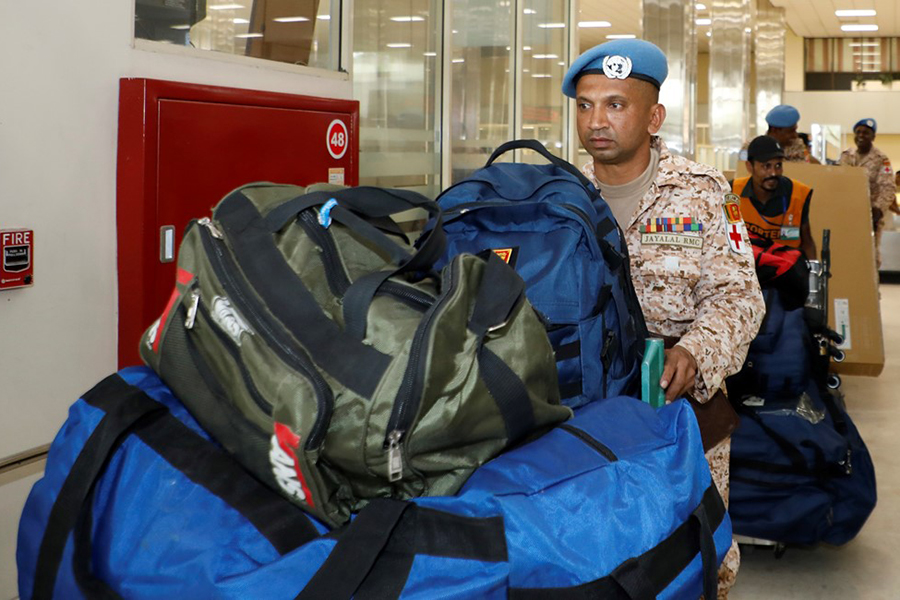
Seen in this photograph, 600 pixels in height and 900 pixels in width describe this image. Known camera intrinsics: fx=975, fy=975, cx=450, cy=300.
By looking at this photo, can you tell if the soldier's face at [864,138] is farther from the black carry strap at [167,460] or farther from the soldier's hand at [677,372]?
the black carry strap at [167,460]

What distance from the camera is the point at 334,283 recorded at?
1156 millimetres

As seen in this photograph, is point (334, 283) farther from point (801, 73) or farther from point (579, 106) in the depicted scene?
point (801, 73)

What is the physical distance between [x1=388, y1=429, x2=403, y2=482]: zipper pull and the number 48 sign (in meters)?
1.64

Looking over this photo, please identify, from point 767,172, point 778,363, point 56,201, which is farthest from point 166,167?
point 767,172

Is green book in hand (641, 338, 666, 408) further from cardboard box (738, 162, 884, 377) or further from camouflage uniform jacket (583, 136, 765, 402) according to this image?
cardboard box (738, 162, 884, 377)

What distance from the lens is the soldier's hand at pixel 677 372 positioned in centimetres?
175

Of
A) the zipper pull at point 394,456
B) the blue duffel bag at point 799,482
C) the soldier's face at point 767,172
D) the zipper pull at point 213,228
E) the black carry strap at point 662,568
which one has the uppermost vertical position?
the soldier's face at point 767,172

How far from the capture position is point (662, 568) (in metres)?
1.14

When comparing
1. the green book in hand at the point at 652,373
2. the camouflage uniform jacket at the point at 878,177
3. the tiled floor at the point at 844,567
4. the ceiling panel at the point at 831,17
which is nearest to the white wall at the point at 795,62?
the ceiling panel at the point at 831,17

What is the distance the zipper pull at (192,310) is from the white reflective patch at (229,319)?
3cm

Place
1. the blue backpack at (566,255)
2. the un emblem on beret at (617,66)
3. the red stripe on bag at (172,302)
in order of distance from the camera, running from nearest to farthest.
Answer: the red stripe on bag at (172,302) → the blue backpack at (566,255) → the un emblem on beret at (617,66)

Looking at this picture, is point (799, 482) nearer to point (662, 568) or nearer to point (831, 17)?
point (662, 568)

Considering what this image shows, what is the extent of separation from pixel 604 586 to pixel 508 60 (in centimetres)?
403

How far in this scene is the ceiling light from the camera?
15852 millimetres
